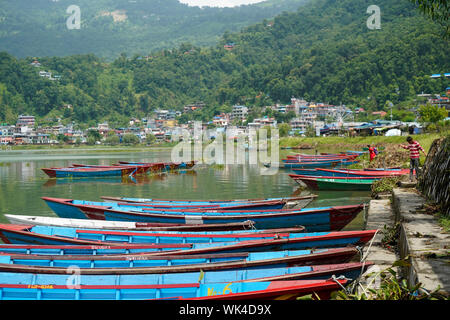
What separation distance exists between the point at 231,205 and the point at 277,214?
7.73 feet

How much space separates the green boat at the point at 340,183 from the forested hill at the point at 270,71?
70652 mm

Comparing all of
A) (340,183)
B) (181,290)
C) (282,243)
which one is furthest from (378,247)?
(340,183)

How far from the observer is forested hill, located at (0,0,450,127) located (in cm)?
8531

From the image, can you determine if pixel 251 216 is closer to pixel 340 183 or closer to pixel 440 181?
pixel 440 181

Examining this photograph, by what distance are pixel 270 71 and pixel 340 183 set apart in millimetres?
114515

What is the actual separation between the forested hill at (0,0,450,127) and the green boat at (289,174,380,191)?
7065 centimetres

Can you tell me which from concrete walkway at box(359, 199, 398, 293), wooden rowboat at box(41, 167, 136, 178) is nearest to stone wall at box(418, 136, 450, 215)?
concrete walkway at box(359, 199, 398, 293)

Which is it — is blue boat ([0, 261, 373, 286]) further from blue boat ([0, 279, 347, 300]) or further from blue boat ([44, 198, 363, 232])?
blue boat ([44, 198, 363, 232])

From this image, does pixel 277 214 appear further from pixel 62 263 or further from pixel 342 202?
pixel 342 202

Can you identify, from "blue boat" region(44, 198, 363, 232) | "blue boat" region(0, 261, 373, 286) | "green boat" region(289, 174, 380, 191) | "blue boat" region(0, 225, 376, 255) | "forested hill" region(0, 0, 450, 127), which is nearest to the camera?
"blue boat" region(0, 261, 373, 286)

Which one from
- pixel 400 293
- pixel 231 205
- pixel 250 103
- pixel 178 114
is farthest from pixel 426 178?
pixel 178 114

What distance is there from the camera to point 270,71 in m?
129

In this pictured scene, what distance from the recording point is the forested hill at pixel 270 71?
3359 inches

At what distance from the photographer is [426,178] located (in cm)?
1085
